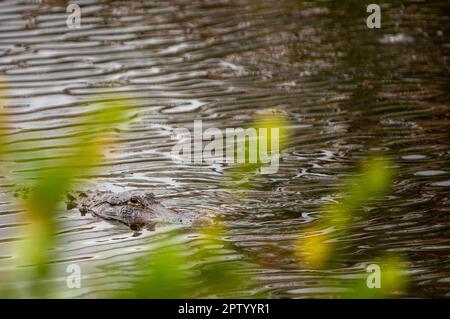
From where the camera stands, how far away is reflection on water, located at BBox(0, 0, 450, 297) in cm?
714

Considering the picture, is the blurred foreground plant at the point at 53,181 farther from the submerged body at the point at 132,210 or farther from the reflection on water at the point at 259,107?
the submerged body at the point at 132,210

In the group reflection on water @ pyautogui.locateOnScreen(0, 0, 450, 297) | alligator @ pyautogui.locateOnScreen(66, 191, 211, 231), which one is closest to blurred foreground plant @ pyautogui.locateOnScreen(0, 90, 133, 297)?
reflection on water @ pyautogui.locateOnScreen(0, 0, 450, 297)

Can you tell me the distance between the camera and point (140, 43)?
14109 mm

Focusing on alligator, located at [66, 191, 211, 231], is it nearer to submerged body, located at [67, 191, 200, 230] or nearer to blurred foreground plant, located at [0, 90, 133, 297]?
submerged body, located at [67, 191, 200, 230]

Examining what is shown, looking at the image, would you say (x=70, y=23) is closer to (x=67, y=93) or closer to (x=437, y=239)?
(x=67, y=93)

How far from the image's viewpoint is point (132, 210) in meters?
8.05

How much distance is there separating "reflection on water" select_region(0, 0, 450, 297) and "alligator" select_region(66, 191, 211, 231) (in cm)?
13

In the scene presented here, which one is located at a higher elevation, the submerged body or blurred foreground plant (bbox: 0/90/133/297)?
blurred foreground plant (bbox: 0/90/133/297)

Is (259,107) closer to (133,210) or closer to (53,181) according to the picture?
(133,210)

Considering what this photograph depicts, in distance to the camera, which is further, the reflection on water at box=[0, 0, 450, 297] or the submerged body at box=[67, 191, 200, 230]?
the submerged body at box=[67, 191, 200, 230]

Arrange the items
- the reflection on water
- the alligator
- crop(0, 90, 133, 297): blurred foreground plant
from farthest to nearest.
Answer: the alligator, the reflection on water, crop(0, 90, 133, 297): blurred foreground plant

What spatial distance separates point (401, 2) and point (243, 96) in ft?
16.6
